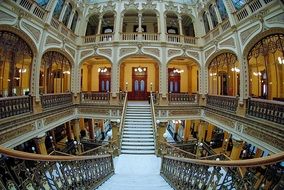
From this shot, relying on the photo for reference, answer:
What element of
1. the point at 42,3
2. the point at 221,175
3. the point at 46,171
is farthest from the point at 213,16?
the point at 46,171

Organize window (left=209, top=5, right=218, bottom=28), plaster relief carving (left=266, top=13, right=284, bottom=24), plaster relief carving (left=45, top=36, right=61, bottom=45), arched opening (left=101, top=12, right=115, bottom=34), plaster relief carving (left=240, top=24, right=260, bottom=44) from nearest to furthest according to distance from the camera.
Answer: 1. plaster relief carving (left=266, top=13, right=284, bottom=24)
2. plaster relief carving (left=240, top=24, right=260, bottom=44)
3. plaster relief carving (left=45, top=36, right=61, bottom=45)
4. window (left=209, top=5, right=218, bottom=28)
5. arched opening (left=101, top=12, right=115, bottom=34)

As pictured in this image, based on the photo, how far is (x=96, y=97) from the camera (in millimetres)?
16281

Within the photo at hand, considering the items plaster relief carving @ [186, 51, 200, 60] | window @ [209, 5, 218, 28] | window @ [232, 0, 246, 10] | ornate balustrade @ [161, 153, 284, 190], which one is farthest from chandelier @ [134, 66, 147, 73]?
ornate balustrade @ [161, 153, 284, 190]

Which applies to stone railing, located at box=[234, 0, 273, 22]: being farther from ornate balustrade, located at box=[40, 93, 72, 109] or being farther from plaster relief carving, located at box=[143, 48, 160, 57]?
ornate balustrade, located at box=[40, 93, 72, 109]

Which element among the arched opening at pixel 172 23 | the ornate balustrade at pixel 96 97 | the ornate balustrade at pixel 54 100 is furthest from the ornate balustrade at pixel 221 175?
the arched opening at pixel 172 23

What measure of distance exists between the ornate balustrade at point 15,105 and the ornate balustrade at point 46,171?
179 inches

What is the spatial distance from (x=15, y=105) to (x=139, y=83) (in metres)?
A: 13.8

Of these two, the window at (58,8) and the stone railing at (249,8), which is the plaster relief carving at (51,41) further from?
the stone railing at (249,8)

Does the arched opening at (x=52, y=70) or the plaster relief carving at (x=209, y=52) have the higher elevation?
the plaster relief carving at (x=209, y=52)

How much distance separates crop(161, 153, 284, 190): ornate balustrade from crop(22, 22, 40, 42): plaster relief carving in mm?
9442

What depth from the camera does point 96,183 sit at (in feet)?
18.7

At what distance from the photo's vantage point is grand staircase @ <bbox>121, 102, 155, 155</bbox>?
11.8m

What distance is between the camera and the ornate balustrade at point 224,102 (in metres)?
11.6

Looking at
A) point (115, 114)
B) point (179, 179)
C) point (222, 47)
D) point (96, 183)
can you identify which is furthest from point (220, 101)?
point (96, 183)
